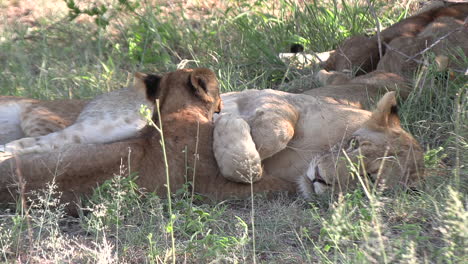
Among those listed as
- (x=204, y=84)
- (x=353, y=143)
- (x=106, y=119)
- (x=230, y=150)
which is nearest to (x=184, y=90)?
(x=204, y=84)

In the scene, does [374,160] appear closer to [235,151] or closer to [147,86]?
[235,151]

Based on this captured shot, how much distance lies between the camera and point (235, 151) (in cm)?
416

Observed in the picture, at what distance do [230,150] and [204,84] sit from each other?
2.00ft

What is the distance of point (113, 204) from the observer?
3.82m

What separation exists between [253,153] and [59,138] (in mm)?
1115

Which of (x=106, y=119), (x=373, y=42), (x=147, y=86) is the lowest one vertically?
(x=373, y=42)

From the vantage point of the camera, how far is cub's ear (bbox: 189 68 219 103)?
15.1 feet

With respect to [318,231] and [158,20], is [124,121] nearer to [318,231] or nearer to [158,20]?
[318,231]

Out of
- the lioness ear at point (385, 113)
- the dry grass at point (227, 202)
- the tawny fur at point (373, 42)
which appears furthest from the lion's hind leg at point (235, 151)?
the tawny fur at point (373, 42)

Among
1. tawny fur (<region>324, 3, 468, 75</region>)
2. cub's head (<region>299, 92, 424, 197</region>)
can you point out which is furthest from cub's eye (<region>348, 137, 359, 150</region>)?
tawny fur (<region>324, 3, 468, 75</region>)

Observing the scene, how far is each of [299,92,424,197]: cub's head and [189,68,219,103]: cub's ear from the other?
2.45 ft

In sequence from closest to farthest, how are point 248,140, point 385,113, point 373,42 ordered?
point 248,140 → point 385,113 → point 373,42

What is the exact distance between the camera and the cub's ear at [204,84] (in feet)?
15.1

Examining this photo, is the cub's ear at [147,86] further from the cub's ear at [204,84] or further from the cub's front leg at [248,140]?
the cub's front leg at [248,140]
